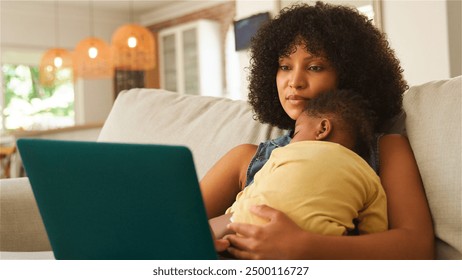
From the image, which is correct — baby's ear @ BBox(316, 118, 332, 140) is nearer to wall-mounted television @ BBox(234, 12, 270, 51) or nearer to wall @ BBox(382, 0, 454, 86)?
wall @ BBox(382, 0, 454, 86)

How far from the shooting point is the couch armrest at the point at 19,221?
1.51 meters

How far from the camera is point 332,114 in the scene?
1.05 metres

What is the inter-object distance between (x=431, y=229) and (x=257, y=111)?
0.52 m

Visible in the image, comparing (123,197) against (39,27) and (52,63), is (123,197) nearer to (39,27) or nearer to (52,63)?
(52,63)

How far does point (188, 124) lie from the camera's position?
5.16 ft

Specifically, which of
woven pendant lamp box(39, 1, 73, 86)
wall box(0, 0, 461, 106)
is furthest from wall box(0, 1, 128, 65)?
woven pendant lamp box(39, 1, 73, 86)

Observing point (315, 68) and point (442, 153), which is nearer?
point (442, 153)

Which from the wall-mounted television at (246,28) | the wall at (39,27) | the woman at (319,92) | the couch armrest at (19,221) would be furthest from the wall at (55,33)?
the woman at (319,92)

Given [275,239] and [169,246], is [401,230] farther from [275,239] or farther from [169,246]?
[169,246]

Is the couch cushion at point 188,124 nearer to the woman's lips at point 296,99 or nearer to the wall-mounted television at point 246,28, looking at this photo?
the woman's lips at point 296,99

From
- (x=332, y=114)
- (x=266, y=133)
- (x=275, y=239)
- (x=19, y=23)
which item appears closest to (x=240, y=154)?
(x=266, y=133)

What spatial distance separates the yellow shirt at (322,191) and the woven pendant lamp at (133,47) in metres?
3.88

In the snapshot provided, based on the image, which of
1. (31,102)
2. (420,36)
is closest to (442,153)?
(420,36)

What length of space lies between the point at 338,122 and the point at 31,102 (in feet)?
23.9
